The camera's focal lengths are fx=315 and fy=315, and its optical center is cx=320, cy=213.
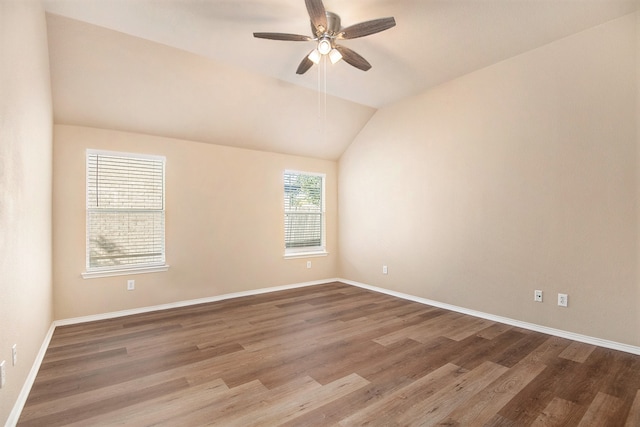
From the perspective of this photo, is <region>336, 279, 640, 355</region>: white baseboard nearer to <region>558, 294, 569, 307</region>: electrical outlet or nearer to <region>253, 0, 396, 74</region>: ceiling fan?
<region>558, 294, 569, 307</region>: electrical outlet

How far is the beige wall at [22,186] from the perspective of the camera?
175cm

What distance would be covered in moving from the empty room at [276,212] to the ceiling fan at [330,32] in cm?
2

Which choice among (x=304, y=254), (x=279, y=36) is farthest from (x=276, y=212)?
(x=279, y=36)

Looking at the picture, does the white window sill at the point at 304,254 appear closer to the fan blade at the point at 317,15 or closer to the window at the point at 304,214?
the window at the point at 304,214

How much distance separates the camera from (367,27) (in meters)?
2.47

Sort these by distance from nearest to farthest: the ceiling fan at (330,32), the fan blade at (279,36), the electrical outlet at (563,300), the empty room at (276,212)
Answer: the empty room at (276,212), the ceiling fan at (330,32), the fan blade at (279,36), the electrical outlet at (563,300)

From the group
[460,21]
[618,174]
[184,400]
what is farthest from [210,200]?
[618,174]

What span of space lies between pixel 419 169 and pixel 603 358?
2.82 meters

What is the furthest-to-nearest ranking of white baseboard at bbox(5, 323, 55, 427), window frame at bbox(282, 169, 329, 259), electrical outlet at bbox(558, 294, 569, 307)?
1. window frame at bbox(282, 169, 329, 259)
2. electrical outlet at bbox(558, 294, 569, 307)
3. white baseboard at bbox(5, 323, 55, 427)

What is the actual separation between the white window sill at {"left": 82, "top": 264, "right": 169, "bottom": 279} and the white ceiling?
1.79m

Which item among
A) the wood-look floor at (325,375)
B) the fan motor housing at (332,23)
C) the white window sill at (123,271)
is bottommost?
the wood-look floor at (325,375)

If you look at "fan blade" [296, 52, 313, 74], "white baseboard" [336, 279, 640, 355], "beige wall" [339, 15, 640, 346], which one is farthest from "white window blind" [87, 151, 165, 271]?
"white baseboard" [336, 279, 640, 355]

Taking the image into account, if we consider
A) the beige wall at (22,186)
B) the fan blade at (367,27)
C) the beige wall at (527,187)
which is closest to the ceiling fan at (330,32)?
the fan blade at (367,27)

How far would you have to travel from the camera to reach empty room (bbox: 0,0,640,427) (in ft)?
7.07
